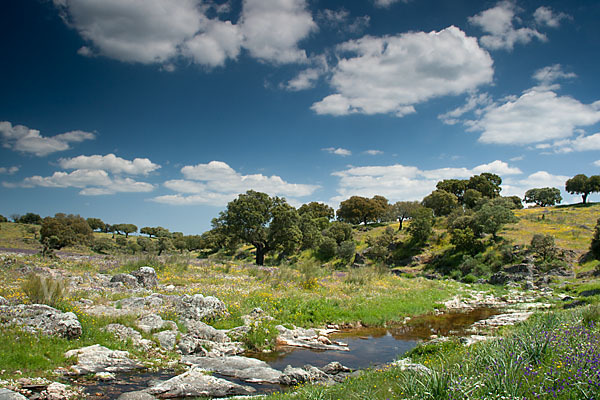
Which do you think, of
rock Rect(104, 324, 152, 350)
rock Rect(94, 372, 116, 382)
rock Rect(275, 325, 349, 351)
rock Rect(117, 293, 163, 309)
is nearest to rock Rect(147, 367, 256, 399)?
rock Rect(94, 372, 116, 382)

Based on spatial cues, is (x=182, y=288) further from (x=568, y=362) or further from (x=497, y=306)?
(x=497, y=306)

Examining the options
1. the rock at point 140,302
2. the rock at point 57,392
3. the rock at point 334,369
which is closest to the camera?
the rock at point 57,392

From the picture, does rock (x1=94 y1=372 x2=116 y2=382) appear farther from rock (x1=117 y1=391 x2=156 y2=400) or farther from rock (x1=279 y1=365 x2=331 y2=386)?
rock (x1=279 y1=365 x2=331 y2=386)

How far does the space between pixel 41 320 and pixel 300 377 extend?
909 centimetres

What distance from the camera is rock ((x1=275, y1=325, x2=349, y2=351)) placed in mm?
14953

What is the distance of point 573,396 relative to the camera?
5.11 metres

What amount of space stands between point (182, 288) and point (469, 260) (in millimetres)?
39756

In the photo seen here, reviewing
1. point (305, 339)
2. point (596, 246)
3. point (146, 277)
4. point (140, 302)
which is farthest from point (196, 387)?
point (596, 246)

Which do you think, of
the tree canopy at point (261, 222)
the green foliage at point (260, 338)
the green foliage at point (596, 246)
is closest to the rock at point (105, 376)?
the green foliage at point (260, 338)

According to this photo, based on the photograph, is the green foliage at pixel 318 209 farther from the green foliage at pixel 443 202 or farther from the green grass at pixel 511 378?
the green grass at pixel 511 378

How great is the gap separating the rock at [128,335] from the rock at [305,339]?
5.69 meters

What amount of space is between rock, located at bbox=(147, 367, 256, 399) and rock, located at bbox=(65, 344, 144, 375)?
205cm

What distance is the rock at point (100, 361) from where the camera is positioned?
9.82 meters

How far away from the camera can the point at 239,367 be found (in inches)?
446
